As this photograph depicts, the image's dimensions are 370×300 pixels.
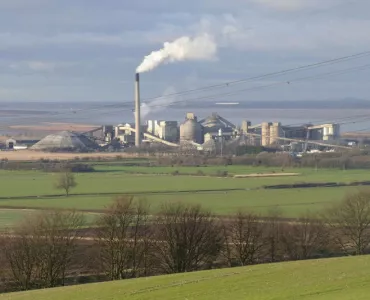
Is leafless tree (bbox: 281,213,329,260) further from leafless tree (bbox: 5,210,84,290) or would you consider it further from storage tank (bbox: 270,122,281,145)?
storage tank (bbox: 270,122,281,145)

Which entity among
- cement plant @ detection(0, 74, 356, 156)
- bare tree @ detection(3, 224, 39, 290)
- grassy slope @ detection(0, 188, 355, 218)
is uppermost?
cement plant @ detection(0, 74, 356, 156)

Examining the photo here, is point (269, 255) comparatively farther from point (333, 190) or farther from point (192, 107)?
point (192, 107)

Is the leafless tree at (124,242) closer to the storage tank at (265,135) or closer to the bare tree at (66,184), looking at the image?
the bare tree at (66,184)

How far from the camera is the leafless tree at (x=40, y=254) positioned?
13.4 metres

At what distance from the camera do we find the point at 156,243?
14898 mm

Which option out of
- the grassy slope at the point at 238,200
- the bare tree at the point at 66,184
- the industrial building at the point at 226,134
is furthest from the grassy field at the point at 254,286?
the industrial building at the point at 226,134

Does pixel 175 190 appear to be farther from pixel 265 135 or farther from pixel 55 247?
pixel 265 135

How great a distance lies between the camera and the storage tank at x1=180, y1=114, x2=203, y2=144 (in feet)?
218

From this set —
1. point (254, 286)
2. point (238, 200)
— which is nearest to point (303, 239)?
point (254, 286)

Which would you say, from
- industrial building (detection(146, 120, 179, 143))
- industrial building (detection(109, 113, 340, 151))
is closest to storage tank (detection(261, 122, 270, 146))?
industrial building (detection(109, 113, 340, 151))

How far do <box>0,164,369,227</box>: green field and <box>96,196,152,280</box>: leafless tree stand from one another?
4.20 meters

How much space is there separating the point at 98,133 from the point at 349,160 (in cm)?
3402

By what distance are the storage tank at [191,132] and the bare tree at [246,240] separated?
163 feet

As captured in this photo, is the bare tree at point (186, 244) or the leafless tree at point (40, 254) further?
the bare tree at point (186, 244)
